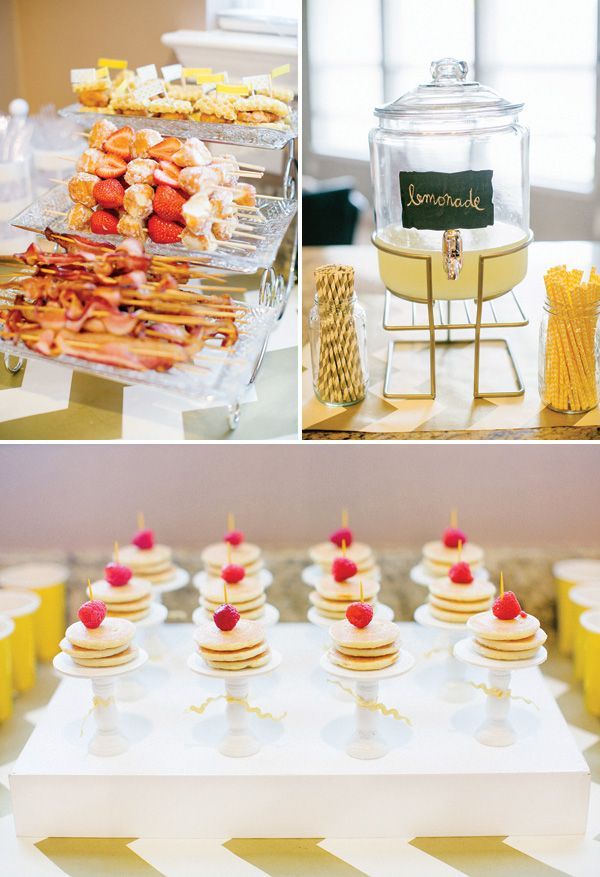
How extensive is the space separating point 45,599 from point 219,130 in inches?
58.9

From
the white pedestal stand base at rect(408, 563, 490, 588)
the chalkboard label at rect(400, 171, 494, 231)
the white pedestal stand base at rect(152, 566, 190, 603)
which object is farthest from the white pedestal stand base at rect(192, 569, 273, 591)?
the chalkboard label at rect(400, 171, 494, 231)

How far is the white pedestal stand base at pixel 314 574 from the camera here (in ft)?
9.07

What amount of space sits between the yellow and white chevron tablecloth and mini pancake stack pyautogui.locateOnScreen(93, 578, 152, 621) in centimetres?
53

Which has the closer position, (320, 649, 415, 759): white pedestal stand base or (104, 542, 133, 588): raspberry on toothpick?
(320, 649, 415, 759): white pedestal stand base

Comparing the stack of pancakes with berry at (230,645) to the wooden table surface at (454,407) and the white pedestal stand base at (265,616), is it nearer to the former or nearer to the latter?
the white pedestal stand base at (265,616)

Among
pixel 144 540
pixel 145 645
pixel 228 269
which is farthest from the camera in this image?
pixel 144 540

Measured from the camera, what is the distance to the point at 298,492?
300 cm

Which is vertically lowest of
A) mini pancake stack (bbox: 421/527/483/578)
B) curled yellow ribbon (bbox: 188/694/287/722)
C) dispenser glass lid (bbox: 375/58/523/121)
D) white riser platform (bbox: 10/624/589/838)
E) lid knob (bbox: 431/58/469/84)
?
white riser platform (bbox: 10/624/589/838)

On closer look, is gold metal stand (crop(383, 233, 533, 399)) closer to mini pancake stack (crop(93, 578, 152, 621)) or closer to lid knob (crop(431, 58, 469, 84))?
lid knob (crop(431, 58, 469, 84))

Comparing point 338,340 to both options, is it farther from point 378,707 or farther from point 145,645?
point 145,645

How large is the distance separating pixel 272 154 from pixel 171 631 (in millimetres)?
1844

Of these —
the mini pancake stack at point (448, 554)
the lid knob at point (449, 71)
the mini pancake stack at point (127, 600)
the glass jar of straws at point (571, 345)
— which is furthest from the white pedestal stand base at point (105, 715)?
the lid knob at point (449, 71)

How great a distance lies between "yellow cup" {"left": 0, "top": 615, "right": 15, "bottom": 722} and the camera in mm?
2525

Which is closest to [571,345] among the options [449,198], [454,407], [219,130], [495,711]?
[454,407]
